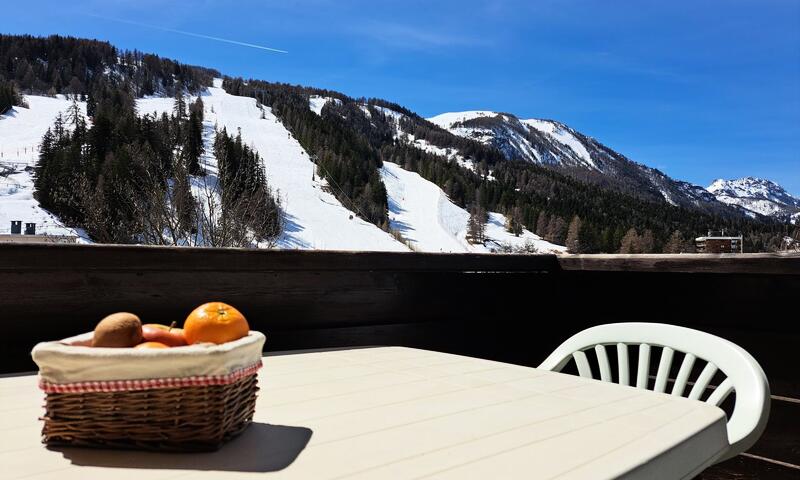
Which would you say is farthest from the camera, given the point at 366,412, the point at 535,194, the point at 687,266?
the point at 535,194

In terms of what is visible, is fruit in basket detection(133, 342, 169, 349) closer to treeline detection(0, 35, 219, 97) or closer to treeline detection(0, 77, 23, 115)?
treeline detection(0, 77, 23, 115)

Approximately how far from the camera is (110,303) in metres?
1.64

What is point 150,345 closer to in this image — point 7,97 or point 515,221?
point 7,97

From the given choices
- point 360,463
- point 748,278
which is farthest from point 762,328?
point 360,463

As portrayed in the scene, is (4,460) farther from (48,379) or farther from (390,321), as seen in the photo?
(390,321)

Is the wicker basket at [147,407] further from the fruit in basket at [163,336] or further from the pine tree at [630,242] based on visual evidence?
the pine tree at [630,242]

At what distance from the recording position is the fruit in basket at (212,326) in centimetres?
75

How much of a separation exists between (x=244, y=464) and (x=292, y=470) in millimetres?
63

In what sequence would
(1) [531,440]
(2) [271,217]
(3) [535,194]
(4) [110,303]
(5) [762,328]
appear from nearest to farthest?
1. (1) [531,440]
2. (4) [110,303]
3. (5) [762,328]
4. (2) [271,217]
5. (3) [535,194]

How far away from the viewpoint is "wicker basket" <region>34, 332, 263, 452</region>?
0.68 meters

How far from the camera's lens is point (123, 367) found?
673 mm

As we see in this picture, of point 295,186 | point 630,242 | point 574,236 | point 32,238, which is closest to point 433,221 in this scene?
point 574,236

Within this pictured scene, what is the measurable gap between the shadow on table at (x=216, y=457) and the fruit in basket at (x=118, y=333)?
5.3 inches

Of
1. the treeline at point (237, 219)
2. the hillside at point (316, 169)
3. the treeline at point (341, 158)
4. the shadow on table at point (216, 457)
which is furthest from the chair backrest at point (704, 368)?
the treeline at point (341, 158)
